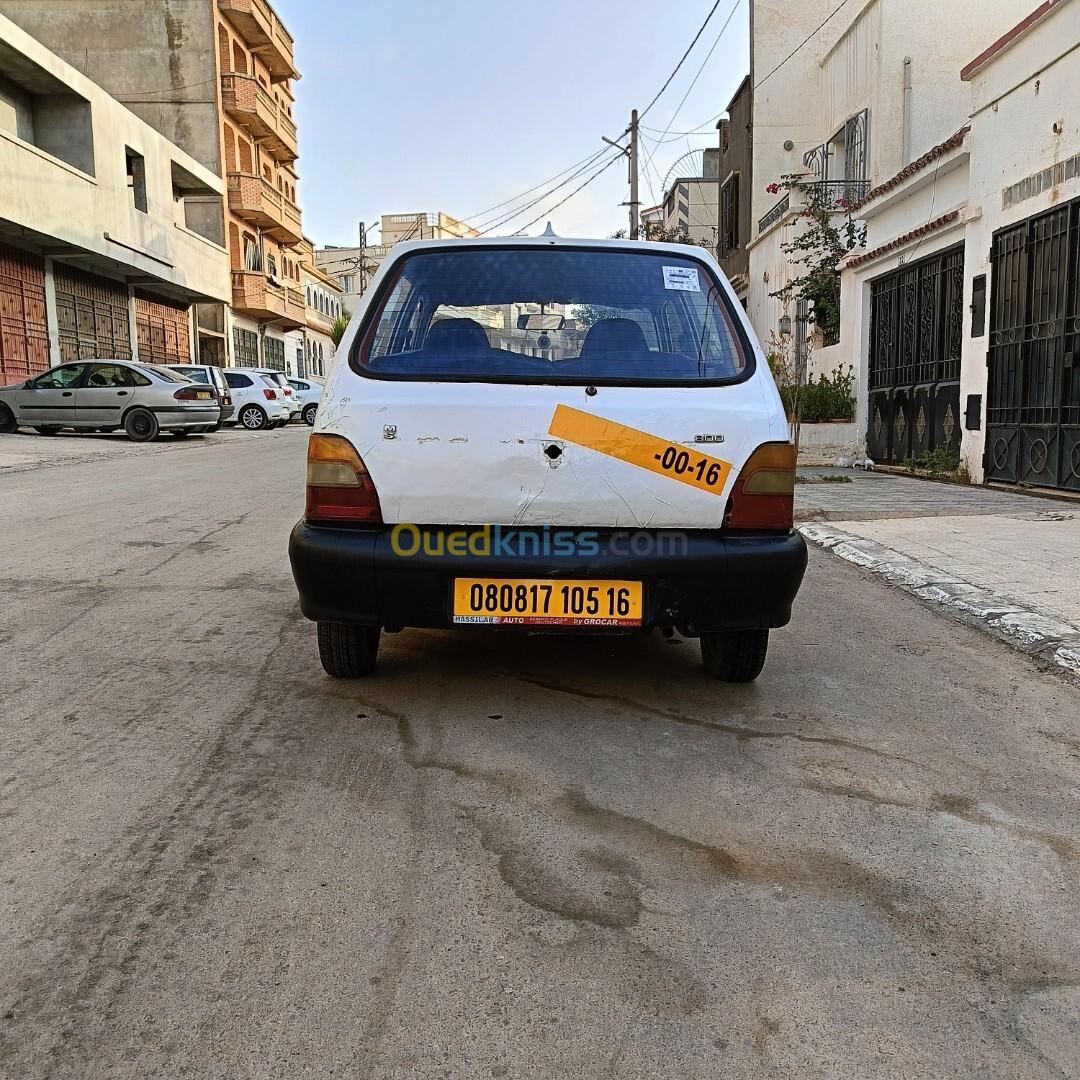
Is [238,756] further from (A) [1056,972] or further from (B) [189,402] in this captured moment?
(B) [189,402]

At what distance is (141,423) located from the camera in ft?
67.4

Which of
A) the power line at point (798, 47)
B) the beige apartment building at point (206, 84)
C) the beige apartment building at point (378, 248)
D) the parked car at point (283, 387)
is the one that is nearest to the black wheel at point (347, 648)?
the power line at point (798, 47)

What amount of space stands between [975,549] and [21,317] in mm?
22997

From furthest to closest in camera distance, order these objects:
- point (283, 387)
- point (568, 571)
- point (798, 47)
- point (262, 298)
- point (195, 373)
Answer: point (262, 298), point (283, 387), point (798, 47), point (195, 373), point (568, 571)

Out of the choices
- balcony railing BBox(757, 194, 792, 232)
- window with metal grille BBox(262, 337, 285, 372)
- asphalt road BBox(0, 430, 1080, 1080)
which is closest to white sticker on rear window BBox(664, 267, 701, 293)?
asphalt road BBox(0, 430, 1080, 1080)

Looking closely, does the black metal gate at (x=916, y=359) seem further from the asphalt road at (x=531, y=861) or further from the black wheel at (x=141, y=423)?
the black wheel at (x=141, y=423)

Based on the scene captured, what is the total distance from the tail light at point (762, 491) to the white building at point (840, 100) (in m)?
13.3

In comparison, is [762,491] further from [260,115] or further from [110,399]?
[260,115]

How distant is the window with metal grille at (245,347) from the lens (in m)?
38.8

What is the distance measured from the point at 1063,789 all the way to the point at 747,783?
1.01 meters

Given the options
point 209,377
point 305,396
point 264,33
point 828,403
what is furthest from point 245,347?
point 828,403

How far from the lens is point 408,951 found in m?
2.20

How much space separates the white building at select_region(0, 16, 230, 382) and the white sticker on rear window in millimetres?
20648

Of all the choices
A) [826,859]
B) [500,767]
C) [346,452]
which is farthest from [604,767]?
[346,452]
